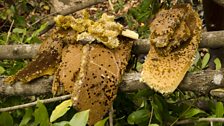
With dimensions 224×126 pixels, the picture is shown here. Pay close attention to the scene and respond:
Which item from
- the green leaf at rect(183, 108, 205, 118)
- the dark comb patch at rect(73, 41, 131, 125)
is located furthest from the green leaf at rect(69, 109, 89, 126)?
the green leaf at rect(183, 108, 205, 118)

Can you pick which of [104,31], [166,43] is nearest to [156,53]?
[166,43]

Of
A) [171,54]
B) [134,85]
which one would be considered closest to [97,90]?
[134,85]

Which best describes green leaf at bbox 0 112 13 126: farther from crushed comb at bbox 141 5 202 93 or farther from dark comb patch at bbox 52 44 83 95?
crushed comb at bbox 141 5 202 93

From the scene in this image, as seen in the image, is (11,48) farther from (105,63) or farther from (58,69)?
(105,63)

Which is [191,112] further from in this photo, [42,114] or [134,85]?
[42,114]

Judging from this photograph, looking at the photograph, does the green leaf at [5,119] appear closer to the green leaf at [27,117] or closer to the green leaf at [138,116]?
the green leaf at [27,117]
